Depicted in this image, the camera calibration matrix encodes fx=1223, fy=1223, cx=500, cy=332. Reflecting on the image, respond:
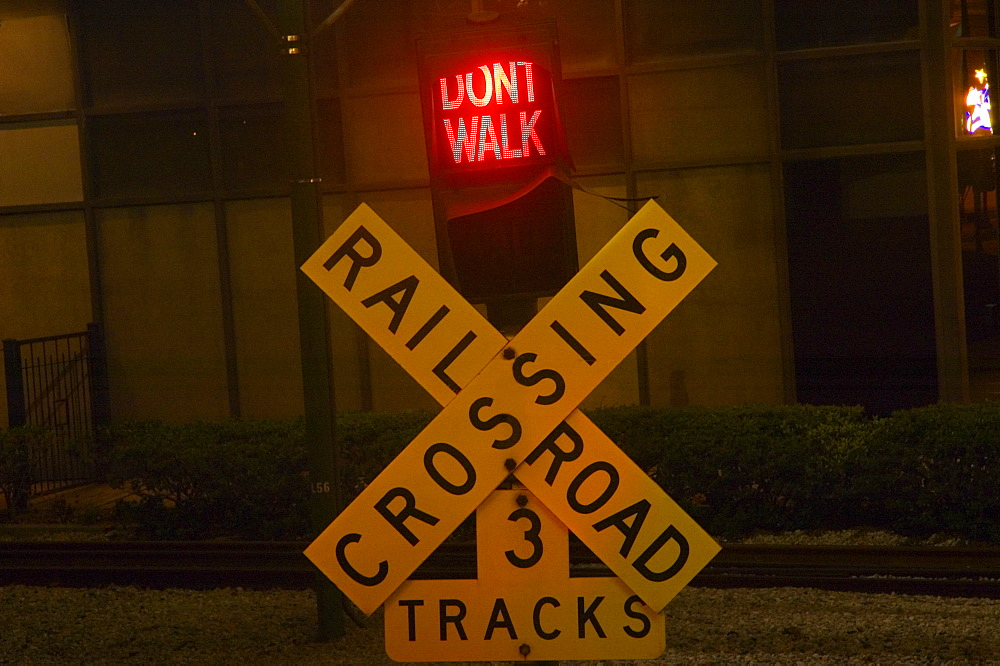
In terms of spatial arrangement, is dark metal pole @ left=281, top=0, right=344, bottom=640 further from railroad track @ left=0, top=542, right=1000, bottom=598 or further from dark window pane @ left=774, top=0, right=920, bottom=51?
dark window pane @ left=774, top=0, right=920, bottom=51

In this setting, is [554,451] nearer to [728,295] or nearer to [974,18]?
[728,295]

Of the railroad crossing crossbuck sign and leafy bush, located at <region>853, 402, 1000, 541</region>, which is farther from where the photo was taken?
leafy bush, located at <region>853, 402, 1000, 541</region>

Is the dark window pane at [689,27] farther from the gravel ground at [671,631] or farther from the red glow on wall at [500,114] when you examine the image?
the red glow on wall at [500,114]

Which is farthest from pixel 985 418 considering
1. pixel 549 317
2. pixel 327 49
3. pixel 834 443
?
pixel 327 49

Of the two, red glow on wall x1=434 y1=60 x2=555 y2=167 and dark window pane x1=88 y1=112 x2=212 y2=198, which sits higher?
dark window pane x1=88 y1=112 x2=212 y2=198

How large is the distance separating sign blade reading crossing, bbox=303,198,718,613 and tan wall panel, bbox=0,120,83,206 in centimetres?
1088

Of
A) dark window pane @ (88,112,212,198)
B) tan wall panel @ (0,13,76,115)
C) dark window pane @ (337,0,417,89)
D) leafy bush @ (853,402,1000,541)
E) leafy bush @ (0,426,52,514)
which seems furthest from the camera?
tan wall panel @ (0,13,76,115)

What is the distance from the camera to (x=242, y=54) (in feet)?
40.5

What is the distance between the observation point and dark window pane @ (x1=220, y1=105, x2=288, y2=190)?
12344 millimetres

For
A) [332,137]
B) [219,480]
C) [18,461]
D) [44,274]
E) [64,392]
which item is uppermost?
[332,137]

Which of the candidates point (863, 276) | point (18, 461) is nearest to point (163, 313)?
point (18, 461)

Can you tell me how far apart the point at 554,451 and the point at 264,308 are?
32.8ft

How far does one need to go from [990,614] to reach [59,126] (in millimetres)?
10311

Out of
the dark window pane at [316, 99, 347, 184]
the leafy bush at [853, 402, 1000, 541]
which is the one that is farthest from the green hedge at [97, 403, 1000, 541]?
the dark window pane at [316, 99, 347, 184]
